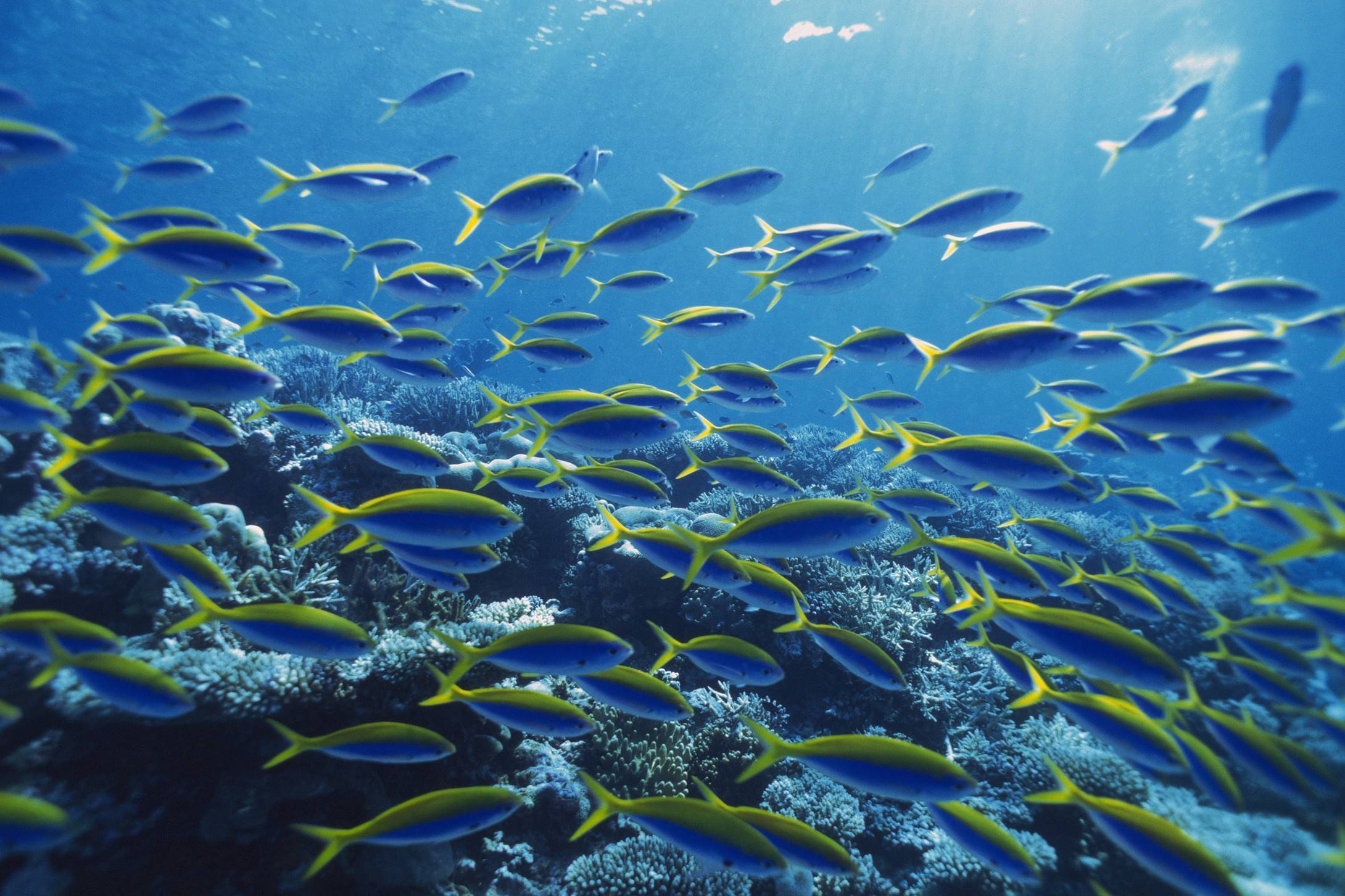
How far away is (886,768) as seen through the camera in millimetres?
2369

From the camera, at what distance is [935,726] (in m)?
4.77

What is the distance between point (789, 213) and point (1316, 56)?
2754 cm

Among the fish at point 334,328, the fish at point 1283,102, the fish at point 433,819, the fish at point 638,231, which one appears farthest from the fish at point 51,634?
the fish at point 1283,102

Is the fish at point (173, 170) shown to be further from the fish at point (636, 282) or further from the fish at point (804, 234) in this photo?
the fish at point (804, 234)

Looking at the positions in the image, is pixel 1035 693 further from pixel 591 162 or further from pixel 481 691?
pixel 591 162

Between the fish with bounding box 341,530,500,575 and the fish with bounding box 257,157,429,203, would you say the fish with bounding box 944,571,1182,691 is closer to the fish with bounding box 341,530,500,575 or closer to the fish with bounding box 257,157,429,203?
the fish with bounding box 341,530,500,575

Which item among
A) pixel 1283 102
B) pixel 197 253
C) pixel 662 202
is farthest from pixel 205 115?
pixel 662 202

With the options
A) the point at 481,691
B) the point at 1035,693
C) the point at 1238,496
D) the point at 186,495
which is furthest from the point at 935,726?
the point at 186,495

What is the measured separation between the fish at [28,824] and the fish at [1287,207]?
22.0 feet

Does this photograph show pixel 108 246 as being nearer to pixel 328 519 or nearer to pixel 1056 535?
pixel 328 519

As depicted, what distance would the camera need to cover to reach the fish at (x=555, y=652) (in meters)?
2.53

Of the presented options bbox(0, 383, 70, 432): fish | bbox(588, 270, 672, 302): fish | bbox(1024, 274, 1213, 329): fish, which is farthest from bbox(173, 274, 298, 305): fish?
bbox(1024, 274, 1213, 329): fish

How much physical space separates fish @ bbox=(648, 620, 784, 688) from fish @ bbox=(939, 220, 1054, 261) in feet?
12.2

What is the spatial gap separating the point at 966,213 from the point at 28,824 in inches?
260
